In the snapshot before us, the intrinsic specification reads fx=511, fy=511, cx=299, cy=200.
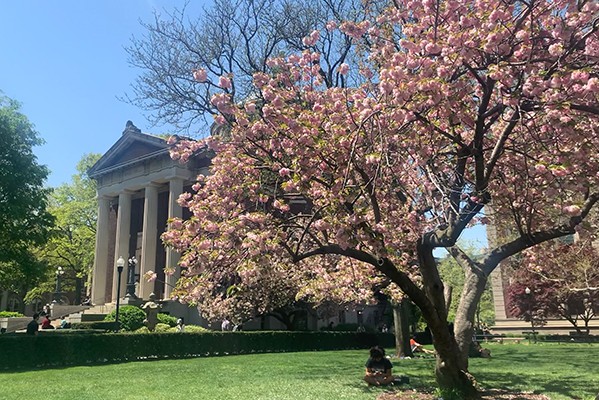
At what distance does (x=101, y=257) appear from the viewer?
4603cm

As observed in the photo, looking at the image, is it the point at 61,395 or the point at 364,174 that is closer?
the point at 364,174

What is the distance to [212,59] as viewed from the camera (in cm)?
1767

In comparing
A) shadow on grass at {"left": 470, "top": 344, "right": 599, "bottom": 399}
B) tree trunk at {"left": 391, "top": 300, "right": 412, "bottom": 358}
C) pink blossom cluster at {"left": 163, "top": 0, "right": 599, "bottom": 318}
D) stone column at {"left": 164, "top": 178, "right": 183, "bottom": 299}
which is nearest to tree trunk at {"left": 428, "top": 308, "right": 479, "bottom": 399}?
pink blossom cluster at {"left": 163, "top": 0, "right": 599, "bottom": 318}

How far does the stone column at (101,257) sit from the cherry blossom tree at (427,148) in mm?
38080

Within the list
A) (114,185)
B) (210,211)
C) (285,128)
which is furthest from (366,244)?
(114,185)

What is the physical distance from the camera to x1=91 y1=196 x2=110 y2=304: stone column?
45.3 metres

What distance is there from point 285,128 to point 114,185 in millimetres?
40848

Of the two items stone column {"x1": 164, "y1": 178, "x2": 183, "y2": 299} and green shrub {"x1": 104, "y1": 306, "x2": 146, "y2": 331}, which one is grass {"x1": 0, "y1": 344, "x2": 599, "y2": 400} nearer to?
green shrub {"x1": 104, "y1": 306, "x2": 146, "y2": 331}

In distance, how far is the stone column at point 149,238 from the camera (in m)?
40.5

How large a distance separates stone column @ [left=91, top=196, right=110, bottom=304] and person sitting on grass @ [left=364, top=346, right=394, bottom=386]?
3930cm

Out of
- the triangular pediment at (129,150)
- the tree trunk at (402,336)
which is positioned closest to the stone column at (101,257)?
the triangular pediment at (129,150)

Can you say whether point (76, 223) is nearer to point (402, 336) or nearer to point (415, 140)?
point (402, 336)

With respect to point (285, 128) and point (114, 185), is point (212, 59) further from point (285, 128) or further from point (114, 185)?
point (114, 185)

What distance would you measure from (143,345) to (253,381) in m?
8.58
